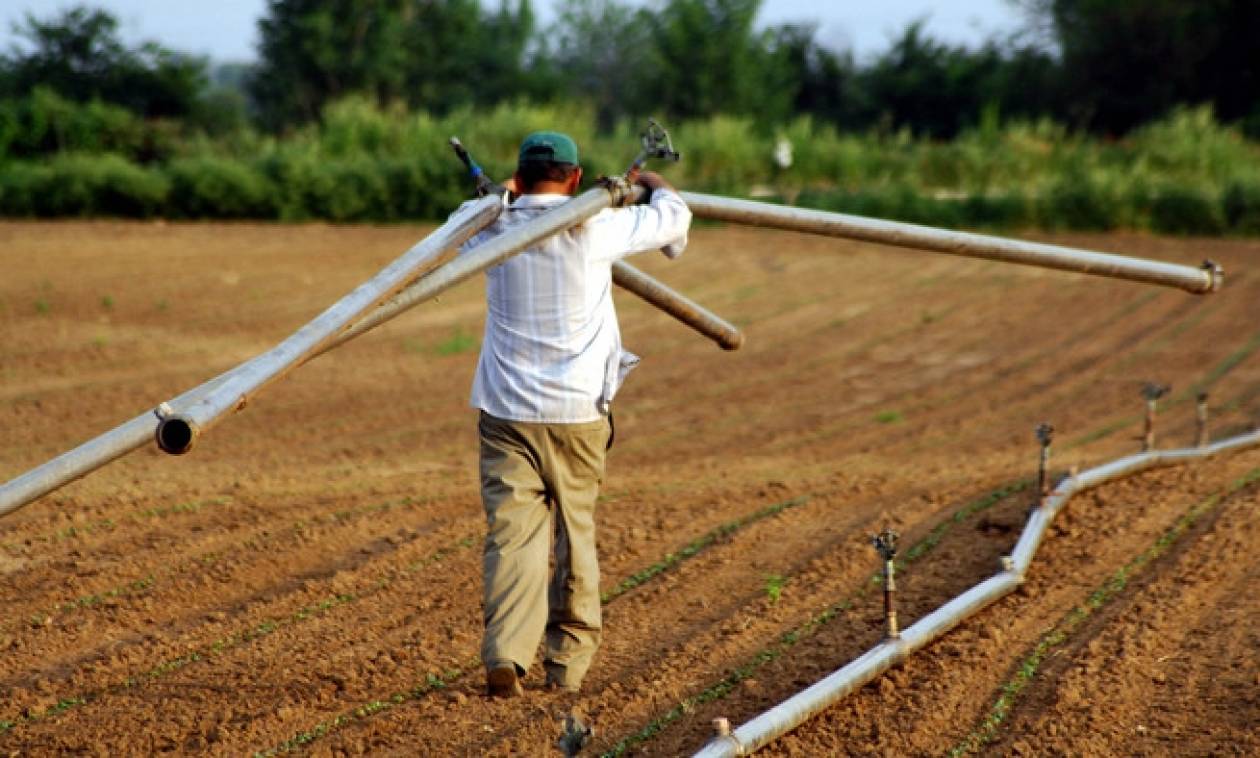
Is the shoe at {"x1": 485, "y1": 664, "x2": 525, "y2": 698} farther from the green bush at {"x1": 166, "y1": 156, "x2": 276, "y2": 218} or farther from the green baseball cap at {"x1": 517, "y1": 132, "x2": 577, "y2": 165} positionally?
the green bush at {"x1": 166, "y1": 156, "x2": 276, "y2": 218}

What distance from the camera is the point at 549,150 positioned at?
4.96 metres

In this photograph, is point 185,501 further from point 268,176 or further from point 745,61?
point 745,61

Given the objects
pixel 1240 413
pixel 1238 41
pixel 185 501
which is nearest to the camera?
pixel 185 501

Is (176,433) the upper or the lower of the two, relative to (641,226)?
lower

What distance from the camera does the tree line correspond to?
139 feet

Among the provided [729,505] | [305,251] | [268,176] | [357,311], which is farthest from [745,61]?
[357,311]

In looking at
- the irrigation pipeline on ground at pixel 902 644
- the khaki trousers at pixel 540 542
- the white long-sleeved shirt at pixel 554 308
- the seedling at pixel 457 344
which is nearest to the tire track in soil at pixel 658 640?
the khaki trousers at pixel 540 542

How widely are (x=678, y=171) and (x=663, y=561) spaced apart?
2365 cm

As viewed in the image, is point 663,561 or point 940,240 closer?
point 940,240

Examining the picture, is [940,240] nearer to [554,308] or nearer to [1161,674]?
[554,308]

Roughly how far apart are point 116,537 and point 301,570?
114 centimetres

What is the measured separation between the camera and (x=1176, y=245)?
938 inches

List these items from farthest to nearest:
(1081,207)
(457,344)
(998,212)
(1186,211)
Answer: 1. (998,212)
2. (1081,207)
3. (1186,211)
4. (457,344)

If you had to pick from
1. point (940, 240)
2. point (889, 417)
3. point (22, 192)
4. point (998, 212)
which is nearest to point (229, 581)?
point (940, 240)
